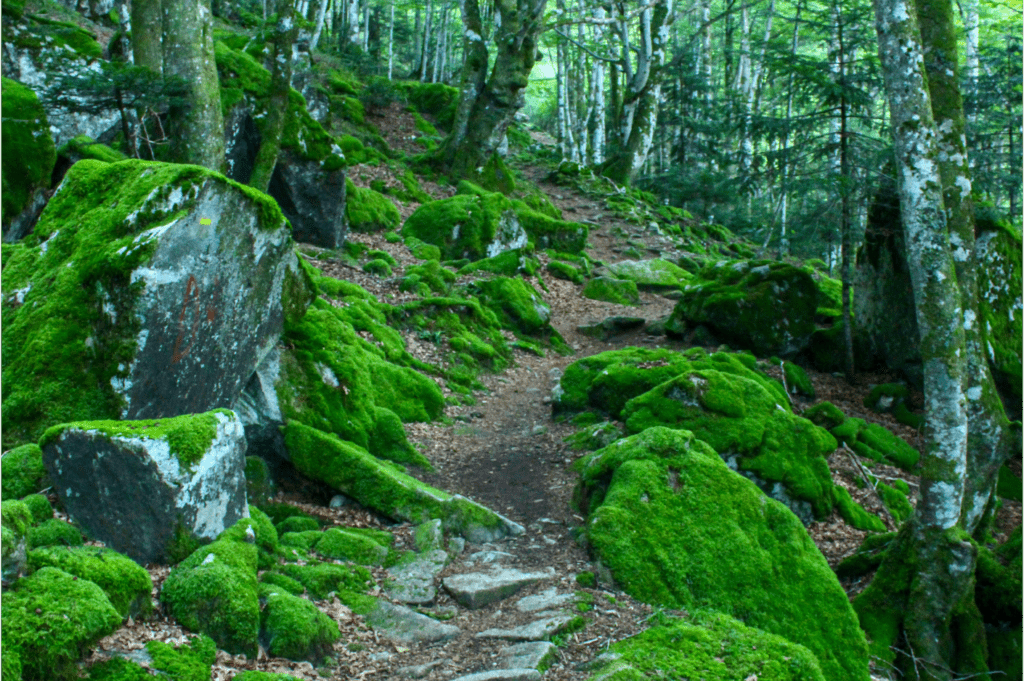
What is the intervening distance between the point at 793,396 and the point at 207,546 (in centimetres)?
990

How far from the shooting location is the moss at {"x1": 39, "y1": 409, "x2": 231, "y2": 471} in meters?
4.31

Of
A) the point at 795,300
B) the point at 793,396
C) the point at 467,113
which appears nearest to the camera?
the point at 793,396

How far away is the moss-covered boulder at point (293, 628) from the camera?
Result: 13.2ft

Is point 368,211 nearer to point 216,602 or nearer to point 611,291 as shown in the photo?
point 611,291

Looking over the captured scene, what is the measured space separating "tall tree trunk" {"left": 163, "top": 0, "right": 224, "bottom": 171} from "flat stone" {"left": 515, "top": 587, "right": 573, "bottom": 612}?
22.7ft

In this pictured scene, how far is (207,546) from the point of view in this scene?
14.3ft

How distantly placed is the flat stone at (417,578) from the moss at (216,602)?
126 cm

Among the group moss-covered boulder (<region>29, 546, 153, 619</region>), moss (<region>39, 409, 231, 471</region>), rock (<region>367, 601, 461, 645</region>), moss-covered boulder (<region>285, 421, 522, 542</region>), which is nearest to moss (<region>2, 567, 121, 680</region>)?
moss-covered boulder (<region>29, 546, 153, 619</region>)

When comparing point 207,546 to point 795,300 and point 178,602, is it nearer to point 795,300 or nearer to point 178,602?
point 178,602

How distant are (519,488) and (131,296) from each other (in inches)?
167

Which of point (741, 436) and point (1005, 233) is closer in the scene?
point (741, 436)

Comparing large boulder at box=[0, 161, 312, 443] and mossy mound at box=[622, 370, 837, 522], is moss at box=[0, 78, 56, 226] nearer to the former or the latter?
large boulder at box=[0, 161, 312, 443]

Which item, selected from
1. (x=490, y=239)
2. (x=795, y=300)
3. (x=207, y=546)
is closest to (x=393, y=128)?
(x=490, y=239)

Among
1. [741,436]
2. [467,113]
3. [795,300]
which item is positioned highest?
[467,113]
